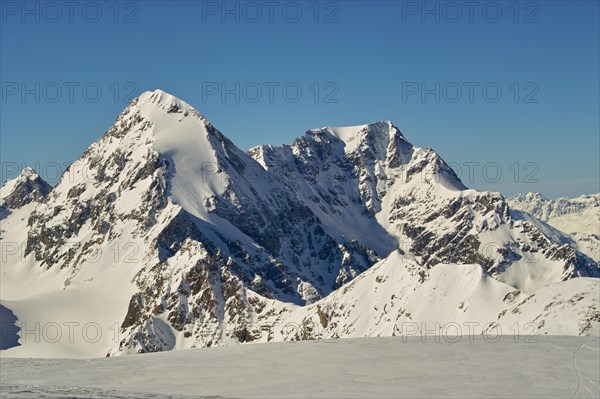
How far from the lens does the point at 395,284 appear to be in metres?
131

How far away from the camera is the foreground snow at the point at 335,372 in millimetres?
30125

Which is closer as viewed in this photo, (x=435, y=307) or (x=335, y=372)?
(x=335, y=372)

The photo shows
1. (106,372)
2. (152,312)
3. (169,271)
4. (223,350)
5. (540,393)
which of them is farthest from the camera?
(169,271)

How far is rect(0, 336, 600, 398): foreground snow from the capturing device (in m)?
30.1

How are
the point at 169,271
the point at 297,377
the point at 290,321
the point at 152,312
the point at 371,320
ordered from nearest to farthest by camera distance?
the point at 297,377 → the point at 371,320 → the point at 290,321 → the point at 152,312 → the point at 169,271

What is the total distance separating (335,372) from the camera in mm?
34531

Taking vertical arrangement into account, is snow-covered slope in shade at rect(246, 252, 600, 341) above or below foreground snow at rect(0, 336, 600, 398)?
below

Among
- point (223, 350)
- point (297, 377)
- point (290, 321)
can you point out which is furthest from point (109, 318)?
point (297, 377)

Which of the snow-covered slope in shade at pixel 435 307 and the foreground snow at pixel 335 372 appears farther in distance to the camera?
the snow-covered slope in shade at pixel 435 307

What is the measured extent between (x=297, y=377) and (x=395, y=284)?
327ft

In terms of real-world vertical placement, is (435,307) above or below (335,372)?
below

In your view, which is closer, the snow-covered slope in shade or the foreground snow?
the foreground snow

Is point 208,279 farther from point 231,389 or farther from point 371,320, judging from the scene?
point 231,389

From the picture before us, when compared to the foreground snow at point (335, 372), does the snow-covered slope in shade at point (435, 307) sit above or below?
below
